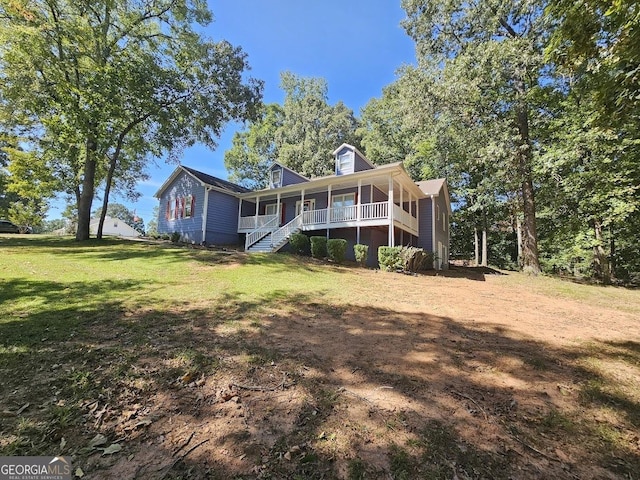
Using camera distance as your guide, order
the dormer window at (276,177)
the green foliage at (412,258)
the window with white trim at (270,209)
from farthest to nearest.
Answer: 1. the window with white trim at (270,209)
2. the dormer window at (276,177)
3. the green foliage at (412,258)

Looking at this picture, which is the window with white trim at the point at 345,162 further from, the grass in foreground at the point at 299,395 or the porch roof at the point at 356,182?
the grass in foreground at the point at 299,395

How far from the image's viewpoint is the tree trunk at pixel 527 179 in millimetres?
16000

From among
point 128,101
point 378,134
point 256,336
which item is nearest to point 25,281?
point 256,336

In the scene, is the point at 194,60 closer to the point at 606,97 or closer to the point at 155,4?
the point at 155,4

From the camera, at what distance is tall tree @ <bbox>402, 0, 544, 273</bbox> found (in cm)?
1501

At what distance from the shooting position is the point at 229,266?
10.5m

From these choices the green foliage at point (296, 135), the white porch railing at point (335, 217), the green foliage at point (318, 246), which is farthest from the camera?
the green foliage at point (296, 135)

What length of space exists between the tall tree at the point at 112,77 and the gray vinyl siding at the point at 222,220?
12.6ft

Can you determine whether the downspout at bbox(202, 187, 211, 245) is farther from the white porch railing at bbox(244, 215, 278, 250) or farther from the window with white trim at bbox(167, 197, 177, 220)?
the window with white trim at bbox(167, 197, 177, 220)

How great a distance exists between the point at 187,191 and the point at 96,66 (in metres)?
8.33

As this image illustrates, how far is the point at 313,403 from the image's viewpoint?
2.81m

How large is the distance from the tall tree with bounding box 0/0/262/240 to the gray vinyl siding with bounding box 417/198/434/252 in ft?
41.4

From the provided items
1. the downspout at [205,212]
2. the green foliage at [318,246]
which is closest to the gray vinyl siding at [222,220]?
the downspout at [205,212]

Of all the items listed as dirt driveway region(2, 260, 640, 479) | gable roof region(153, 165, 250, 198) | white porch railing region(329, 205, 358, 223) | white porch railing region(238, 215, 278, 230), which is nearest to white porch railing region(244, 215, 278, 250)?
white porch railing region(238, 215, 278, 230)
